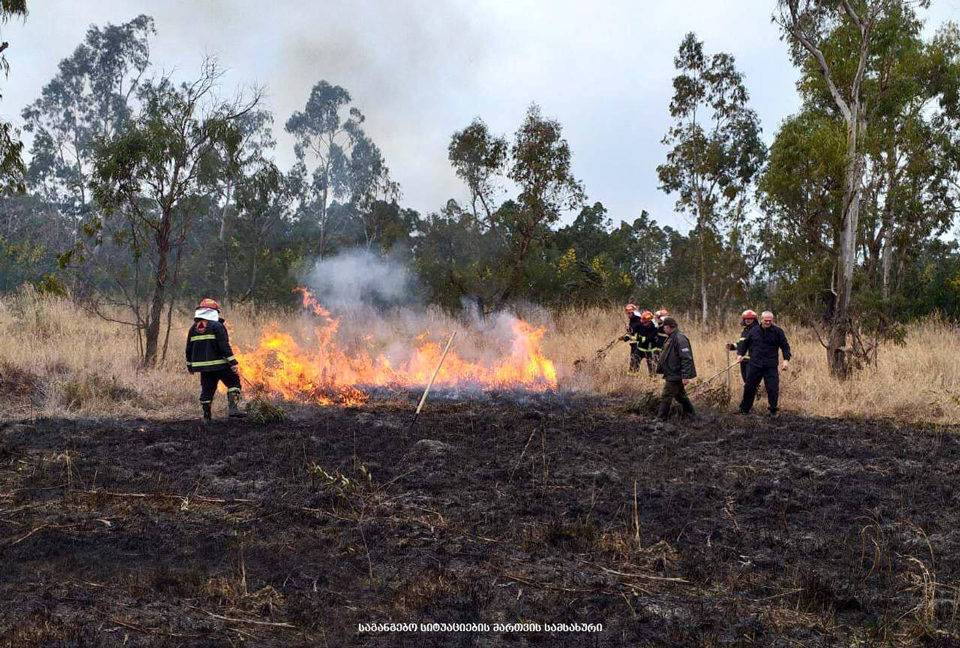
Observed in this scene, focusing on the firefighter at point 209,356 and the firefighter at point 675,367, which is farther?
the firefighter at point 675,367

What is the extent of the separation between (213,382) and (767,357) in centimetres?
852

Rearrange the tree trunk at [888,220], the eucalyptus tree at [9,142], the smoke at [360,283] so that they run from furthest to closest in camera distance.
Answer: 1. the smoke at [360,283]
2. the tree trunk at [888,220]
3. the eucalyptus tree at [9,142]

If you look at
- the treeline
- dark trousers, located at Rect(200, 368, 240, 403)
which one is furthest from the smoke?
dark trousers, located at Rect(200, 368, 240, 403)

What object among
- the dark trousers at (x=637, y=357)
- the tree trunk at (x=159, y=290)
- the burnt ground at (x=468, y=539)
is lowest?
the burnt ground at (x=468, y=539)

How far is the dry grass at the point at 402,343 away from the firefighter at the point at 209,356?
0.74m

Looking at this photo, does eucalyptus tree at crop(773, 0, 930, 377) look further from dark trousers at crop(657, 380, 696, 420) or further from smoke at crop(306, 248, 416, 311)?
smoke at crop(306, 248, 416, 311)

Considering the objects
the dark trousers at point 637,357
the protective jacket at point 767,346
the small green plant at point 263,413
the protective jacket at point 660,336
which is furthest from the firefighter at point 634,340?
the small green plant at point 263,413

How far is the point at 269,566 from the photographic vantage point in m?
4.63

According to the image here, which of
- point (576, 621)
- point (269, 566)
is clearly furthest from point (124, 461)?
point (576, 621)

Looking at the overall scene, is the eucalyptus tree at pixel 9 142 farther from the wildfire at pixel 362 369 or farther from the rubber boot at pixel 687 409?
the rubber boot at pixel 687 409

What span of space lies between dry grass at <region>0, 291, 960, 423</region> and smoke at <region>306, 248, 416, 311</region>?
4.75ft

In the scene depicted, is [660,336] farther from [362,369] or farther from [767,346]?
[362,369]

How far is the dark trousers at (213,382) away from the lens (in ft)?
32.3

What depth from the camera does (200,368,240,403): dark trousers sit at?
9.85 m
